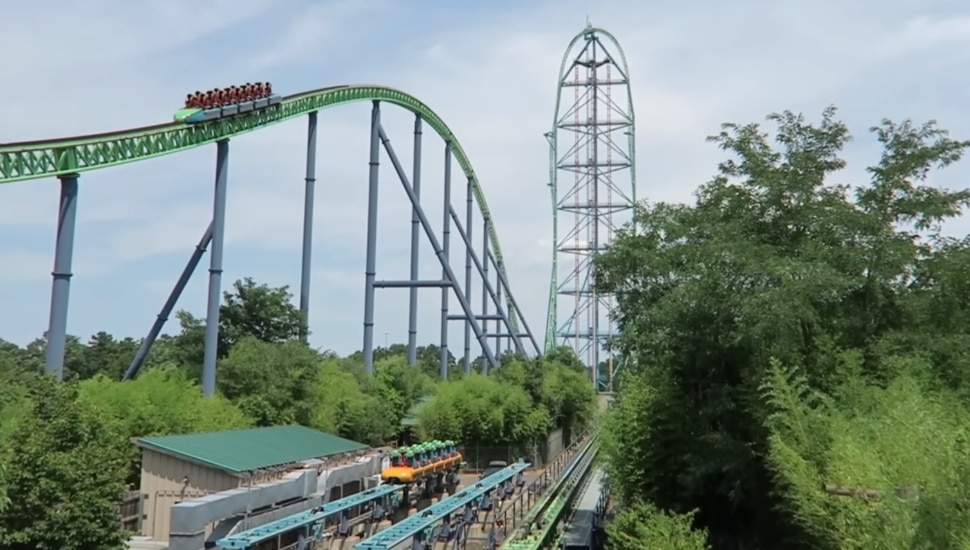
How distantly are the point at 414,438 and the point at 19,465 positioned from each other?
21534mm

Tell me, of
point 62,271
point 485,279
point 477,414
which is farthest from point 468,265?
point 62,271

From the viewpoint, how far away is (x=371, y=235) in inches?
1168

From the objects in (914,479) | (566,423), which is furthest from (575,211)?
(914,479)

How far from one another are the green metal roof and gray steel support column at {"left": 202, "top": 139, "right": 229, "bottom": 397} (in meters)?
2.80

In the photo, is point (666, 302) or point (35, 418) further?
point (666, 302)

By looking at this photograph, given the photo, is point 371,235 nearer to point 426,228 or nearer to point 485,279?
point 426,228

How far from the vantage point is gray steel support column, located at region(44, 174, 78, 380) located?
15.2 metres

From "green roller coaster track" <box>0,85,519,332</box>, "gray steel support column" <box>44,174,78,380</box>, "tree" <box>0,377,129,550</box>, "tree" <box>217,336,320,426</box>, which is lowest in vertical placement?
"tree" <box>0,377,129,550</box>

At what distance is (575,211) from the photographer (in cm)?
4622

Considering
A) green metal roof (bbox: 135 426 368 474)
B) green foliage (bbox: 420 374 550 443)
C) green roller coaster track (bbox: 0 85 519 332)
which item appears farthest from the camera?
green foliage (bbox: 420 374 550 443)

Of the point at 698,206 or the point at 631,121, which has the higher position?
the point at 631,121

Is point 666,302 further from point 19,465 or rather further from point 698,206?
point 19,465

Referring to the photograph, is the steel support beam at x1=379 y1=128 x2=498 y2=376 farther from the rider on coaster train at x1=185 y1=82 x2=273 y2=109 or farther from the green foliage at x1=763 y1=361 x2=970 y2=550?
the green foliage at x1=763 y1=361 x2=970 y2=550

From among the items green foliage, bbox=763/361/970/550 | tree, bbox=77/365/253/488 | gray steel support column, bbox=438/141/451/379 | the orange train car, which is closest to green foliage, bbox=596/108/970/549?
green foliage, bbox=763/361/970/550
